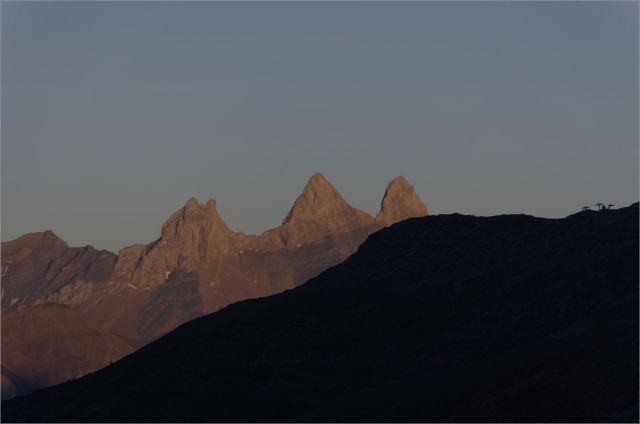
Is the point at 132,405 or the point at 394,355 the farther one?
the point at 394,355

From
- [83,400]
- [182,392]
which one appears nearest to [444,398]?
[182,392]

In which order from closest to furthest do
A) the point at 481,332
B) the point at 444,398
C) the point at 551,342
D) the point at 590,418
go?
the point at 590,418
the point at 444,398
the point at 551,342
the point at 481,332

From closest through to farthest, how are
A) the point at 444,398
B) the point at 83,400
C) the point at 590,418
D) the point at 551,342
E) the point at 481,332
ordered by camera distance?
the point at 590,418 < the point at 444,398 < the point at 551,342 < the point at 83,400 < the point at 481,332

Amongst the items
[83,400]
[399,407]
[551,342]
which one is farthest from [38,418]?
[551,342]

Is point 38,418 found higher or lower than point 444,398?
higher

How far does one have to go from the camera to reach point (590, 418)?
120m

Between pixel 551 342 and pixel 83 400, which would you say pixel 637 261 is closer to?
pixel 551 342

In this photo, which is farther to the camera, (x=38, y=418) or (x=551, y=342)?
(x=38, y=418)

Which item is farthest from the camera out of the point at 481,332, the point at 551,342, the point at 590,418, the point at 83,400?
the point at 481,332

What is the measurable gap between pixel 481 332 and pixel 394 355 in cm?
1277

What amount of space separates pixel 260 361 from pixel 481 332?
100.0 ft

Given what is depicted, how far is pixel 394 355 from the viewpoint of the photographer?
19388 cm

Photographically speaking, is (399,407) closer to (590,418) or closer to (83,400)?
(590,418)

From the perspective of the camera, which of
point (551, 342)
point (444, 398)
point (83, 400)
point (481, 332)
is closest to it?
point (444, 398)
